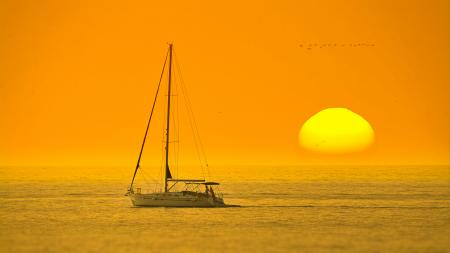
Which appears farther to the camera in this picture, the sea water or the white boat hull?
the white boat hull

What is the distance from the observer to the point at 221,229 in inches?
3521

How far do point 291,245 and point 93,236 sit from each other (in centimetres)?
1812

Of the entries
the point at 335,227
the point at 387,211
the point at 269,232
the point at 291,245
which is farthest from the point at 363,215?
the point at 291,245

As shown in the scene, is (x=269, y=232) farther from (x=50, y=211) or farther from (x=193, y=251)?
(x=50, y=211)

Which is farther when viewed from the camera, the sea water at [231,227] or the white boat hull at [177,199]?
the white boat hull at [177,199]

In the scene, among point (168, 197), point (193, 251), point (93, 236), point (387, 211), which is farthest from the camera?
point (387, 211)

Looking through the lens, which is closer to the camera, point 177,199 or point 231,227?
point 231,227

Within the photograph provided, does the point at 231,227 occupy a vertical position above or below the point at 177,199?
below

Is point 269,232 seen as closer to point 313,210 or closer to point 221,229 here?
point 221,229

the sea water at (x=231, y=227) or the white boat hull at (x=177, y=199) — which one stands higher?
the white boat hull at (x=177, y=199)

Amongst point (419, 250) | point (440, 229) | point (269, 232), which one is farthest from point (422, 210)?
point (419, 250)

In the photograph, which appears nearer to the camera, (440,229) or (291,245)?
(291,245)

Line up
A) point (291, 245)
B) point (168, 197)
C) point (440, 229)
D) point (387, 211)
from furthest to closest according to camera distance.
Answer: point (387, 211) → point (168, 197) → point (440, 229) → point (291, 245)

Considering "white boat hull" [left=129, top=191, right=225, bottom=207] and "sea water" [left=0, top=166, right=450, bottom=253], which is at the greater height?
"white boat hull" [left=129, top=191, right=225, bottom=207]
